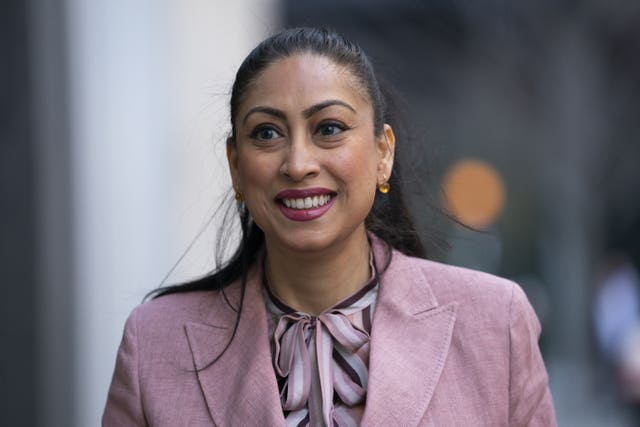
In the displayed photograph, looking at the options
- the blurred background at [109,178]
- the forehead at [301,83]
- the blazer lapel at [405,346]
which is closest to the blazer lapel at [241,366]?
the blazer lapel at [405,346]

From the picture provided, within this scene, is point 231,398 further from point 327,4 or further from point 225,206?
point 327,4

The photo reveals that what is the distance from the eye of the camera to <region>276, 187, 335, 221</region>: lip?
2701mm

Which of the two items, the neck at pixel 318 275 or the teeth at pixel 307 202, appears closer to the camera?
the teeth at pixel 307 202

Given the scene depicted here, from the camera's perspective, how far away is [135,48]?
610 centimetres

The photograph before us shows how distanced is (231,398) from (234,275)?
428 mm

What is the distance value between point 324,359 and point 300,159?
58 centimetres

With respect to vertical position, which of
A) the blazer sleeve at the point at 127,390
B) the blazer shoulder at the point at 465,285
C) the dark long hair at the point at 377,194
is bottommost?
the blazer sleeve at the point at 127,390

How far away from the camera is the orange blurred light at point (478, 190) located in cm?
1202

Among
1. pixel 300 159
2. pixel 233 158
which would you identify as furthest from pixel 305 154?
pixel 233 158

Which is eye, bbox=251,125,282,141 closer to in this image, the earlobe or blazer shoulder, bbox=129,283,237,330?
the earlobe

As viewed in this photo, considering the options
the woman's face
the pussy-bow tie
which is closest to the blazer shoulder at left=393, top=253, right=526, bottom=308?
the pussy-bow tie

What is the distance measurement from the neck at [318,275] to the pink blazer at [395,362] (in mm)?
90

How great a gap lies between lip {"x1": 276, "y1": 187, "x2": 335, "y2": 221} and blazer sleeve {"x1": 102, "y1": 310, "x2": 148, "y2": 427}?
630mm

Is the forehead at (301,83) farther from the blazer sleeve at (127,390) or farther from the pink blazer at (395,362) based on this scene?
the blazer sleeve at (127,390)
